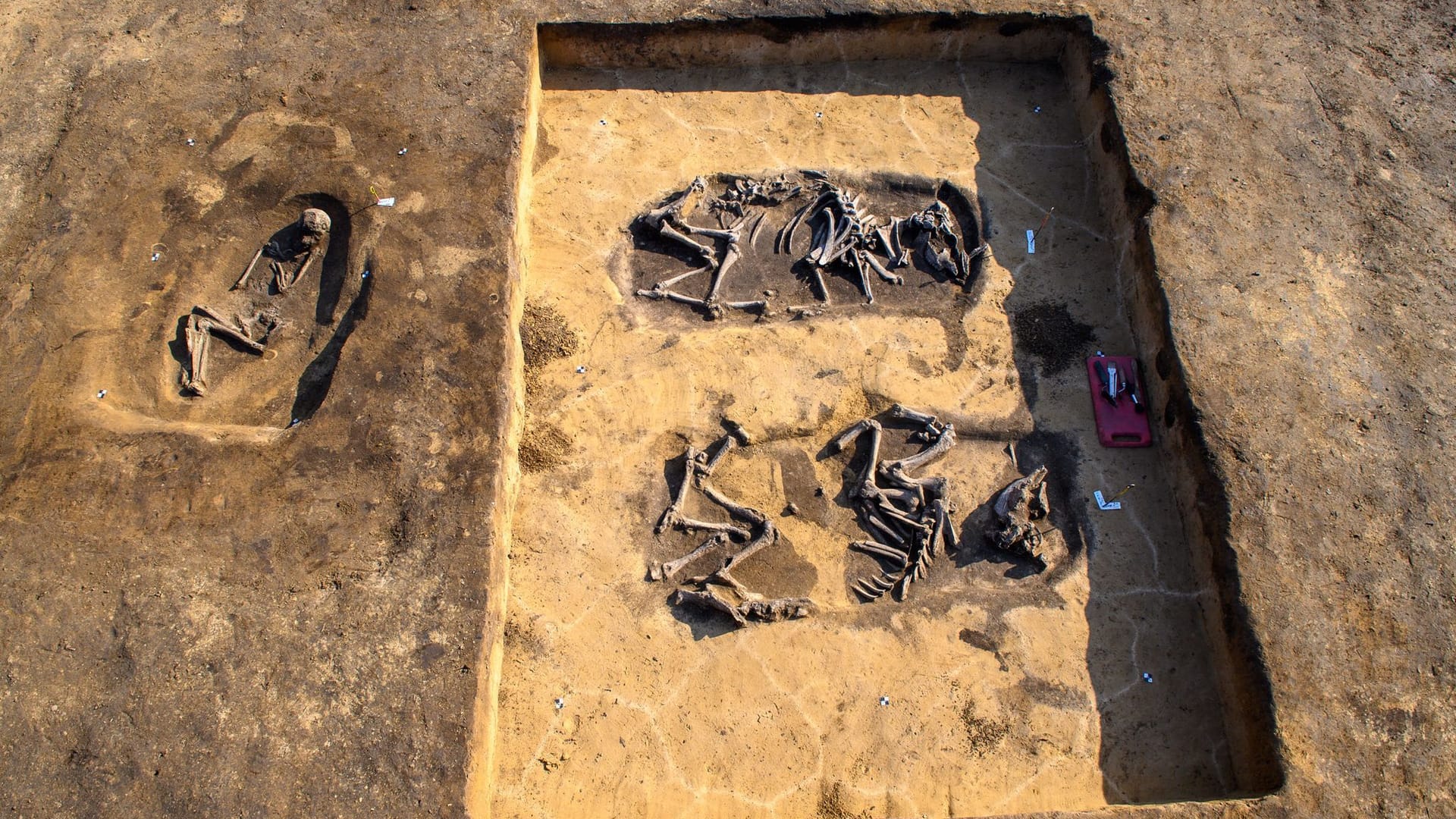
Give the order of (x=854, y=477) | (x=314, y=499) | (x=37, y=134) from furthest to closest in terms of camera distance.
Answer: (x=37, y=134) < (x=854, y=477) < (x=314, y=499)

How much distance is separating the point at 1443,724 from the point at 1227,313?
278 centimetres

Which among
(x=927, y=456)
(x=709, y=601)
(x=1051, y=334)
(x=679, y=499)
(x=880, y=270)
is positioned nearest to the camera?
(x=709, y=601)

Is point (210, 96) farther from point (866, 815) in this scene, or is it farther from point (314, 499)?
point (866, 815)

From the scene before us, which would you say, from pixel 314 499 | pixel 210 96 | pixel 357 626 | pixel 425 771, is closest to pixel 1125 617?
pixel 425 771

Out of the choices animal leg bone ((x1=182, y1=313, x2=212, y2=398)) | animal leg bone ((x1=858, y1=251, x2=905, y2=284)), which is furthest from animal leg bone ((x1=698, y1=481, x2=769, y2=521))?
animal leg bone ((x1=182, y1=313, x2=212, y2=398))

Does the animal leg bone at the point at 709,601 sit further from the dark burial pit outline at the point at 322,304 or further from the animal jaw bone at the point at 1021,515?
the dark burial pit outline at the point at 322,304

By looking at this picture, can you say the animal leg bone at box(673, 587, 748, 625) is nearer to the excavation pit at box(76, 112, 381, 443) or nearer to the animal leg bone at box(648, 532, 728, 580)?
the animal leg bone at box(648, 532, 728, 580)

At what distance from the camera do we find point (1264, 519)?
5.57m

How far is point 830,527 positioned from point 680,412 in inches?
51.6

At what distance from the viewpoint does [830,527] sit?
606 centimetres

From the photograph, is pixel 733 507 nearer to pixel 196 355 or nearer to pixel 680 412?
pixel 680 412

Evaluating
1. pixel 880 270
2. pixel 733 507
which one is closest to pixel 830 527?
pixel 733 507

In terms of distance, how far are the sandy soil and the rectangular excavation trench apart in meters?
0.02

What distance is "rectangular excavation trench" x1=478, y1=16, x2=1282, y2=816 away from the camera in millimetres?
5297
